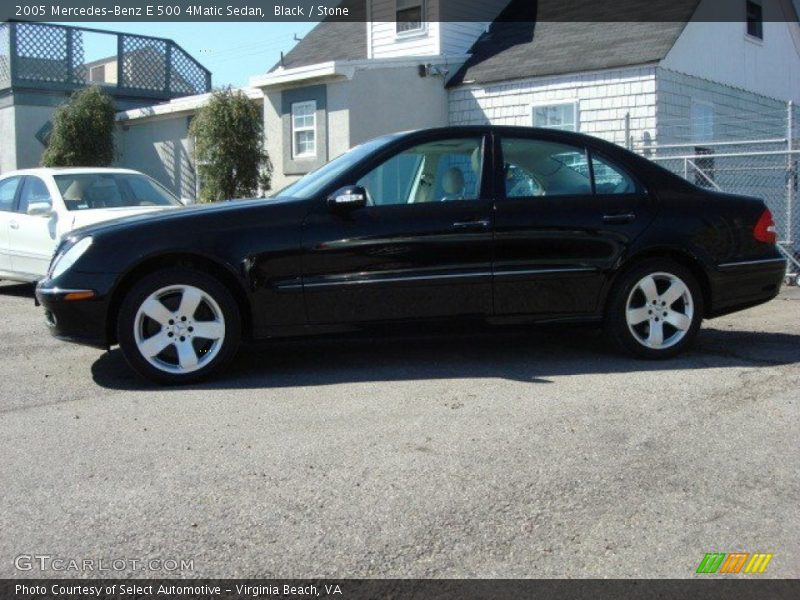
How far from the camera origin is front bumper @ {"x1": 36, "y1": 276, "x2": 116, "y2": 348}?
5.47 m

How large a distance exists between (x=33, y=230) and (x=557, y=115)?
9.84m

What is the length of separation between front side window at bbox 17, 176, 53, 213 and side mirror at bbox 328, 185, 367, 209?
5.26 metres

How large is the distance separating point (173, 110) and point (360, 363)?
55.3ft

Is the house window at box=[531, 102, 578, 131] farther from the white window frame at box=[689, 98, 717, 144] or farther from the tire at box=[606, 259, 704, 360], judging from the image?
the tire at box=[606, 259, 704, 360]

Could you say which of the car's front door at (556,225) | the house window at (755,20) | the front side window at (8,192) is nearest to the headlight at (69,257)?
the car's front door at (556,225)

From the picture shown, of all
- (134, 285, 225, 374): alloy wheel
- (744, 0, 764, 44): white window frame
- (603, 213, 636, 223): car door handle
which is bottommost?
(134, 285, 225, 374): alloy wheel

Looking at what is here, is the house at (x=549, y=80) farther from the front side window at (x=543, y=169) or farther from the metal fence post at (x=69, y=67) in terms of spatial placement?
the front side window at (x=543, y=169)

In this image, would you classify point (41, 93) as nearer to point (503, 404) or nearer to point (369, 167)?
point (369, 167)

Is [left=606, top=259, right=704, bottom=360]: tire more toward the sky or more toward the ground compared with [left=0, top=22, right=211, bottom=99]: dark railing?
more toward the ground

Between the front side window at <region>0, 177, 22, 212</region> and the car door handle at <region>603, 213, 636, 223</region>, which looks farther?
the front side window at <region>0, 177, 22, 212</region>

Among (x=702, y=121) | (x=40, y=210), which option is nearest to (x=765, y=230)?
(x=40, y=210)

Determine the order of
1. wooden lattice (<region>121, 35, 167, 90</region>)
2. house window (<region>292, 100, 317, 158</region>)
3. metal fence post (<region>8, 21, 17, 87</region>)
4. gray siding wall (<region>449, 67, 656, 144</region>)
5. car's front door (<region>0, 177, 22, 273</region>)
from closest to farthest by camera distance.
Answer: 1. car's front door (<region>0, 177, 22, 273</region>)
2. gray siding wall (<region>449, 67, 656, 144</region>)
3. house window (<region>292, 100, 317, 158</region>)
4. metal fence post (<region>8, 21, 17, 87</region>)
5. wooden lattice (<region>121, 35, 167, 90</region>)

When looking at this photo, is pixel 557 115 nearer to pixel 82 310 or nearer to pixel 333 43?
pixel 333 43
